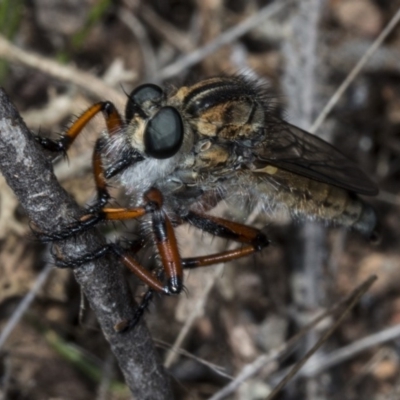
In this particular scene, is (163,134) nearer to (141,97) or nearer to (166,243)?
(141,97)

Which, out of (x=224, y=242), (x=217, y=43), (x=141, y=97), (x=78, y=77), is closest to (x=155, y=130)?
(x=141, y=97)

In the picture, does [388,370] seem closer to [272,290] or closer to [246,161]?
[272,290]

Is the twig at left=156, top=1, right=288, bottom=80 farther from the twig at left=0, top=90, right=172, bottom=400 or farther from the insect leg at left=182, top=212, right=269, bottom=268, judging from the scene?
the twig at left=0, top=90, right=172, bottom=400

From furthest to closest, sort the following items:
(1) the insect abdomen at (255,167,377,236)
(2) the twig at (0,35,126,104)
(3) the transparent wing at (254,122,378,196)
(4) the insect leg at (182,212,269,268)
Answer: (2) the twig at (0,35,126,104) < (1) the insect abdomen at (255,167,377,236) < (3) the transparent wing at (254,122,378,196) < (4) the insect leg at (182,212,269,268)

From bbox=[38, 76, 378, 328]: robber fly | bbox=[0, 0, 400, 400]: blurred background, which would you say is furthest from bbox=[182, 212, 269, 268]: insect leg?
bbox=[0, 0, 400, 400]: blurred background

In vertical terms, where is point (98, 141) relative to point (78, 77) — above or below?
below

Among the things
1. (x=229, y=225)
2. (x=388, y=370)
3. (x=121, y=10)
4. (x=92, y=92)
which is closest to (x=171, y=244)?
(x=229, y=225)

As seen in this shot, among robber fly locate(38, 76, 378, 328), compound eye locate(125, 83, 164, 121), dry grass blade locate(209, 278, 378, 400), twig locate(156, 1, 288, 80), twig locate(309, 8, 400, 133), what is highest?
twig locate(156, 1, 288, 80)
